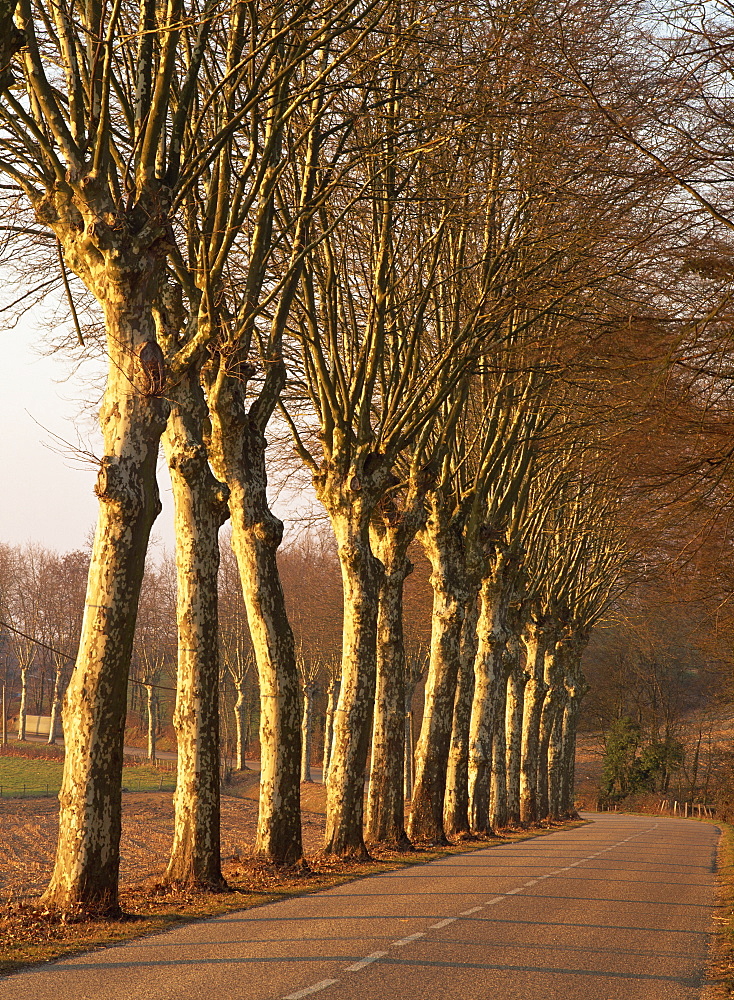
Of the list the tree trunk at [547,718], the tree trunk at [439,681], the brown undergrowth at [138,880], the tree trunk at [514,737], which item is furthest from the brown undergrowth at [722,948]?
the tree trunk at [547,718]

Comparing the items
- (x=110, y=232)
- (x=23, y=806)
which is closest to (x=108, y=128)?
(x=110, y=232)

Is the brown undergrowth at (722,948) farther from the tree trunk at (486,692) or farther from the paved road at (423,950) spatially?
the tree trunk at (486,692)

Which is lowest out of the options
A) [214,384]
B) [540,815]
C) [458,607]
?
[540,815]

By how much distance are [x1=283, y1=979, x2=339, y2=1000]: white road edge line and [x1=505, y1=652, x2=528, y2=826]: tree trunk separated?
995 inches

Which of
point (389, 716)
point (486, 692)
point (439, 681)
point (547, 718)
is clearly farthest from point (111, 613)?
point (547, 718)

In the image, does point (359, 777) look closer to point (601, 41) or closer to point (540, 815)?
point (601, 41)

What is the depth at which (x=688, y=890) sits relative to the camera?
15531 millimetres

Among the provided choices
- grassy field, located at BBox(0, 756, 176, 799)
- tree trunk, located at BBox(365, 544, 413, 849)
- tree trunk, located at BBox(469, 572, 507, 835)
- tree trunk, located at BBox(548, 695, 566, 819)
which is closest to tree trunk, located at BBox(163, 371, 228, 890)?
tree trunk, located at BBox(365, 544, 413, 849)

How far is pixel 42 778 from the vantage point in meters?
44.8

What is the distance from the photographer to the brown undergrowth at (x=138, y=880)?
8.59m

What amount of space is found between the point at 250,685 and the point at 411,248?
5507 centimetres

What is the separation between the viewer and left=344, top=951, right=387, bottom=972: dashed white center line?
7620 millimetres

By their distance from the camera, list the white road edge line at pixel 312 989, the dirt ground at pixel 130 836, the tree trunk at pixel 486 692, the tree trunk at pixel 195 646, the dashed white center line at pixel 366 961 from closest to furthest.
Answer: the white road edge line at pixel 312 989, the dashed white center line at pixel 366 961, the tree trunk at pixel 195 646, the dirt ground at pixel 130 836, the tree trunk at pixel 486 692

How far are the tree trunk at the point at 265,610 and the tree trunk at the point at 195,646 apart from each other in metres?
1.16
